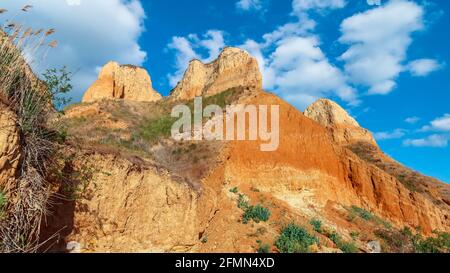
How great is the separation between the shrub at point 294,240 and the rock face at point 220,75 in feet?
69.1

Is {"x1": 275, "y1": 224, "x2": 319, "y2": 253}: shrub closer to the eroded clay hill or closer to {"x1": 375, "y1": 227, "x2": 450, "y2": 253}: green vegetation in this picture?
the eroded clay hill

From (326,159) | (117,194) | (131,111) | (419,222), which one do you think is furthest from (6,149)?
(419,222)

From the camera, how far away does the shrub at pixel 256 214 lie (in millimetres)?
18234

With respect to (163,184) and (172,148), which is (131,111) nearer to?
(172,148)

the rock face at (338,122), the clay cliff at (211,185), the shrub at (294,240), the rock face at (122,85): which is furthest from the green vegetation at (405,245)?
the rock face at (122,85)

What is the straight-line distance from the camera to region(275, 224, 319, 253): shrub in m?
16.5

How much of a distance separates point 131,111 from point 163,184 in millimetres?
21138

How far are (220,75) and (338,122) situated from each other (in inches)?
733

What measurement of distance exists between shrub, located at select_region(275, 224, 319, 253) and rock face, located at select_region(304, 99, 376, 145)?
34.1 metres

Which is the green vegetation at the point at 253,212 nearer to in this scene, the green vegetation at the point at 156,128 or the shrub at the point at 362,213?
the green vegetation at the point at 156,128

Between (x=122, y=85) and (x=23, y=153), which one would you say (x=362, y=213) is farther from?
(x=122, y=85)

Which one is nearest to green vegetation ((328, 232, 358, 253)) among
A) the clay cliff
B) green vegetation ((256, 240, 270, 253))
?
the clay cliff

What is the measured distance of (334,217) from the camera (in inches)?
921

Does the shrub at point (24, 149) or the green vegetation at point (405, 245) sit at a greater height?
the shrub at point (24, 149)
